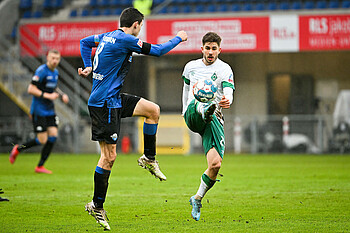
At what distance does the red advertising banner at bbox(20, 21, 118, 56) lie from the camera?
2197cm

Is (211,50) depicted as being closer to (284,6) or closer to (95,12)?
(284,6)

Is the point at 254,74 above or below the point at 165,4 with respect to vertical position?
below

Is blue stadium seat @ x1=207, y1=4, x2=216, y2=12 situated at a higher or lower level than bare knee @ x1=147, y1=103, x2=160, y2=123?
higher

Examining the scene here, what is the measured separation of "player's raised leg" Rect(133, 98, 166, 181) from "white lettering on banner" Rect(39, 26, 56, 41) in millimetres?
16313

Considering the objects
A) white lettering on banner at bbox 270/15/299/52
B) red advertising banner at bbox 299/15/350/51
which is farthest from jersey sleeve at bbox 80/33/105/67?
red advertising banner at bbox 299/15/350/51

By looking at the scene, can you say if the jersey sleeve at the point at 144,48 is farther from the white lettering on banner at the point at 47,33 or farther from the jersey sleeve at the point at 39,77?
the white lettering on banner at the point at 47,33

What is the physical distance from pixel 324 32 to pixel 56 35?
32.2ft

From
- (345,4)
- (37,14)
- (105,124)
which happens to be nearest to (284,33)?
(345,4)

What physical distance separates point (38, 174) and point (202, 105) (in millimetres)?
6818

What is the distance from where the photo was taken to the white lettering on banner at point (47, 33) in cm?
2234

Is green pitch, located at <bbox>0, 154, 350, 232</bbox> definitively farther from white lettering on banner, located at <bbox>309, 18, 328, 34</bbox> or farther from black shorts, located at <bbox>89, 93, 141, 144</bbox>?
white lettering on banner, located at <bbox>309, 18, 328, 34</bbox>

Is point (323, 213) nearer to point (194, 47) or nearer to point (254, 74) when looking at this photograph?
point (194, 47)

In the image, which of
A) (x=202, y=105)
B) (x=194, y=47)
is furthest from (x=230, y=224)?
(x=194, y=47)

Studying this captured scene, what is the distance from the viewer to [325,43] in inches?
827
